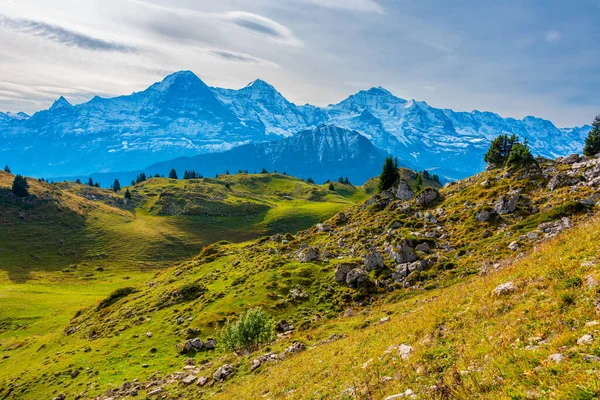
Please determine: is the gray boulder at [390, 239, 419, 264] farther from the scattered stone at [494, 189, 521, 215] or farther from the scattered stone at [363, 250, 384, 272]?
the scattered stone at [494, 189, 521, 215]

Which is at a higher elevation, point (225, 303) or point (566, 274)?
point (566, 274)

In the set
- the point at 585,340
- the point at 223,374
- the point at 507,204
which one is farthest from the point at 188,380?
the point at 507,204

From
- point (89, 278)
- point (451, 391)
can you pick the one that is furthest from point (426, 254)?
point (89, 278)

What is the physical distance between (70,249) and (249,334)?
143 meters

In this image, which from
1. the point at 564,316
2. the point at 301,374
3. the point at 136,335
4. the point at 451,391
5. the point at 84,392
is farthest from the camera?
the point at 136,335

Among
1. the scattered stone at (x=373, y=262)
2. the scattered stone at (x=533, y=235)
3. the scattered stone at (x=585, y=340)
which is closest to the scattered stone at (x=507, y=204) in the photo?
the scattered stone at (x=533, y=235)

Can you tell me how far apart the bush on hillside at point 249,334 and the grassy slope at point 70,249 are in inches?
1362

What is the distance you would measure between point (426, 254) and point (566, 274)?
3067 centimetres

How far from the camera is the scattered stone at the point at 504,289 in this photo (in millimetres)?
16683

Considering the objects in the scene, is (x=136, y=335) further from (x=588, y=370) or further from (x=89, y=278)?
(x=89, y=278)

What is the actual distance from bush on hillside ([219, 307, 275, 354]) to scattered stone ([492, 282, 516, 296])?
25918 millimetres

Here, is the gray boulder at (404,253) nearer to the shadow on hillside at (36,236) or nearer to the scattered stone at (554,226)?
the scattered stone at (554,226)

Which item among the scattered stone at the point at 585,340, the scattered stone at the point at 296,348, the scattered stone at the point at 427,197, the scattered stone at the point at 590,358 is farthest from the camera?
the scattered stone at the point at 427,197

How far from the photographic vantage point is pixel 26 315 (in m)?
79.9
